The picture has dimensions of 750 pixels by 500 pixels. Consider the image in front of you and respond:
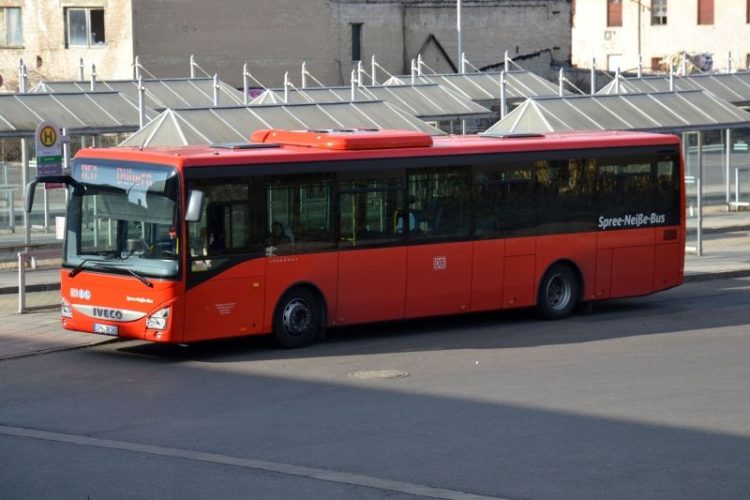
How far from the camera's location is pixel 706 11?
272 feet

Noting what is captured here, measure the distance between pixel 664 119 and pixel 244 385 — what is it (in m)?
15.6

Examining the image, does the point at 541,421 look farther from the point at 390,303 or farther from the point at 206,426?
the point at 390,303

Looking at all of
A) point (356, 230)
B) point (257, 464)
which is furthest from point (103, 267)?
point (257, 464)

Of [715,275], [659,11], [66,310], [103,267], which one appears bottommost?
[715,275]

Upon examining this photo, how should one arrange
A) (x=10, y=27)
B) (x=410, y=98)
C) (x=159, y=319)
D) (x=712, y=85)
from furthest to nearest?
(x=10, y=27), (x=712, y=85), (x=410, y=98), (x=159, y=319)

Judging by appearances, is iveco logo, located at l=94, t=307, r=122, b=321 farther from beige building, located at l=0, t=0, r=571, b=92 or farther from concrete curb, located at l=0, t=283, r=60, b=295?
beige building, located at l=0, t=0, r=571, b=92

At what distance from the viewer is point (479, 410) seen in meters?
13.4

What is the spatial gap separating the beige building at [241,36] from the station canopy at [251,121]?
97.1 ft

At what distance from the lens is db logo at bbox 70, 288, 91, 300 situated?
1708cm

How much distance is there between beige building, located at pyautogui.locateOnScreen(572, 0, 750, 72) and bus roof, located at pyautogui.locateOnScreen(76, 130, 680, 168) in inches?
2254

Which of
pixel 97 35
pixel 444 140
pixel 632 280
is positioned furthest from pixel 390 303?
pixel 97 35

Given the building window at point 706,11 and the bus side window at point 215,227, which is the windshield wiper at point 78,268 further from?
the building window at point 706,11

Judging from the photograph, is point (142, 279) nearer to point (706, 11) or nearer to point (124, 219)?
point (124, 219)

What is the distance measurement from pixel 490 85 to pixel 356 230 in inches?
939
